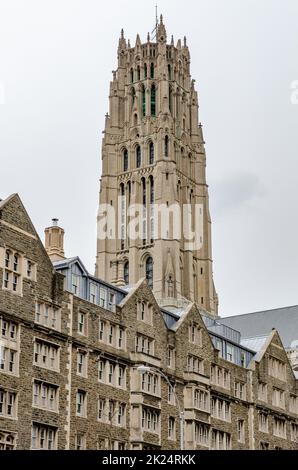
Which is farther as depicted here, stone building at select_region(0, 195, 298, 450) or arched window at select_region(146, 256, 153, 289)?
arched window at select_region(146, 256, 153, 289)

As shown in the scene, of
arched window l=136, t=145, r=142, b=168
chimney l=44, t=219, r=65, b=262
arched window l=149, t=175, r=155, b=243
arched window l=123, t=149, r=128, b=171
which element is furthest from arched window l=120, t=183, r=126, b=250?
chimney l=44, t=219, r=65, b=262

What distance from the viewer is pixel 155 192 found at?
18475 centimetres

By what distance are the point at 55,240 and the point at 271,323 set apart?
218 feet

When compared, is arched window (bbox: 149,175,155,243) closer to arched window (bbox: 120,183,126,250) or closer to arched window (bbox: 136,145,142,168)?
arched window (bbox: 136,145,142,168)

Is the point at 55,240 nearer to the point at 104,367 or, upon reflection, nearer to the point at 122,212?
the point at 104,367

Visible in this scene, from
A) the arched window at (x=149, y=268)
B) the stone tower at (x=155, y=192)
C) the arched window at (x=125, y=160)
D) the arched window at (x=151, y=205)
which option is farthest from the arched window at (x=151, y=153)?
the arched window at (x=149, y=268)

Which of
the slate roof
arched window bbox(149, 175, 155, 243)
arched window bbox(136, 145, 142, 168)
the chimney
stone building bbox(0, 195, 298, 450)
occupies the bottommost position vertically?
stone building bbox(0, 195, 298, 450)

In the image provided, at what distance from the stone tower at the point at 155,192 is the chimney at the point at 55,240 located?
9384cm

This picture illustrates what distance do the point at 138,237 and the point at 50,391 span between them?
120 meters

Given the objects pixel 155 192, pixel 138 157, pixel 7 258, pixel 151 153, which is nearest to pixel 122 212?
pixel 155 192

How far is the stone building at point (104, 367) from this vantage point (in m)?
63.1

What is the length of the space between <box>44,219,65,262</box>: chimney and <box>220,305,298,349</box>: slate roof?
204ft

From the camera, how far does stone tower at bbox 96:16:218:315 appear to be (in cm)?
18062
